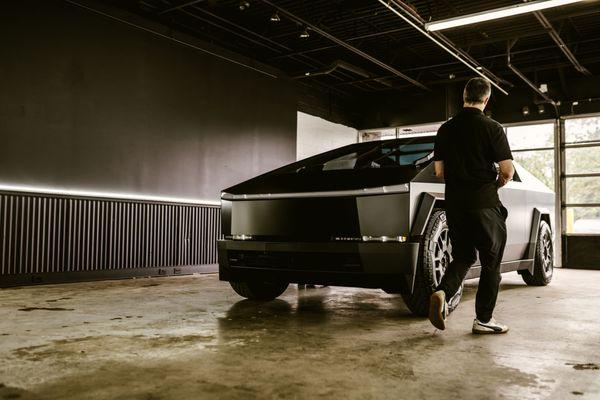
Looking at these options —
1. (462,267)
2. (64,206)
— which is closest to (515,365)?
(462,267)

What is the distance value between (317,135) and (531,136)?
4.48 meters

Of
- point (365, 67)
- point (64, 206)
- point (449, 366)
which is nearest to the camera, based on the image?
point (449, 366)

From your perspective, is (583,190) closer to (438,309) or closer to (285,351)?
(438,309)

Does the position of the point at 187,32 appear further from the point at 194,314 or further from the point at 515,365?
the point at 515,365

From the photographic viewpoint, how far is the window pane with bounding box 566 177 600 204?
407 inches

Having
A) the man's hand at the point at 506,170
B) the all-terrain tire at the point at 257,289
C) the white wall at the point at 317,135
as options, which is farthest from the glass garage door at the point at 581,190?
the man's hand at the point at 506,170

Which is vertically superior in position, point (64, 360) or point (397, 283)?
point (397, 283)

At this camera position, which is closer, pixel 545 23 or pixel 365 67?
pixel 545 23

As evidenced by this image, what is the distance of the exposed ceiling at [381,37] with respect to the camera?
763 cm

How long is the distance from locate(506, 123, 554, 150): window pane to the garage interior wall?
5.91 m

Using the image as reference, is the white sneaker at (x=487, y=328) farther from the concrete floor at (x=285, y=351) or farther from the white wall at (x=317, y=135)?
the white wall at (x=317, y=135)

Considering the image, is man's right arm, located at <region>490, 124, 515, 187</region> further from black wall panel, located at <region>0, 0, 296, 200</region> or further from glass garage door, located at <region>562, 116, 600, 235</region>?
glass garage door, located at <region>562, 116, 600, 235</region>

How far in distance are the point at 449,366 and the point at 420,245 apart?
1160 mm

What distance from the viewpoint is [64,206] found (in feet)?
20.2
